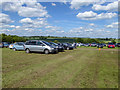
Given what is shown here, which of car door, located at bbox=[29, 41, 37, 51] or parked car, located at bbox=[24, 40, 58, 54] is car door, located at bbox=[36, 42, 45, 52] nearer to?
parked car, located at bbox=[24, 40, 58, 54]

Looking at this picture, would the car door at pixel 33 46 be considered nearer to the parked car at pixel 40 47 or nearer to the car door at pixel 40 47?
the parked car at pixel 40 47

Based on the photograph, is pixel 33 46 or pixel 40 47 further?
pixel 33 46

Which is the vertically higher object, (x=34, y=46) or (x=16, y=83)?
(x=34, y=46)

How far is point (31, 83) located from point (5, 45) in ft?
97.0

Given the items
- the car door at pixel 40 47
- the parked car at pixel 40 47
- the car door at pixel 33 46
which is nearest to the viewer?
the parked car at pixel 40 47

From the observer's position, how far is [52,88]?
4.20 meters

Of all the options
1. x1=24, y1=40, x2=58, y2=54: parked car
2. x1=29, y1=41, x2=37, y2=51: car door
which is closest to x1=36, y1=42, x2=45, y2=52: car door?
x1=24, y1=40, x2=58, y2=54: parked car

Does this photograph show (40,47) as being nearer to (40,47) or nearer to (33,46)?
(40,47)

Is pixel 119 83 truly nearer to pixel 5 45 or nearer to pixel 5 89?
pixel 5 89

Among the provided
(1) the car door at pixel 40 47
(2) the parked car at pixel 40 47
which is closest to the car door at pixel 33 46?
(2) the parked car at pixel 40 47

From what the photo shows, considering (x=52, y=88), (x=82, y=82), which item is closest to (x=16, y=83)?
(x=52, y=88)

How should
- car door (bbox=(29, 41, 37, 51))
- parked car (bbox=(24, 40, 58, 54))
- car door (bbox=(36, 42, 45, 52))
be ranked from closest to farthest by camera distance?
1. parked car (bbox=(24, 40, 58, 54))
2. car door (bbox=(36, 42, 45, 52))
3. car door (bbox=(29, 41, 37, 51))

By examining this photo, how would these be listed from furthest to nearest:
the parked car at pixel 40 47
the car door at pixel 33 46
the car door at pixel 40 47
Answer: the car door at pixel 33 46
the car door at pixel 40 47
the parked car at pixel 40 47

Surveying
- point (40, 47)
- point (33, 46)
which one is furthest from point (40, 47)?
point (33, 46)
